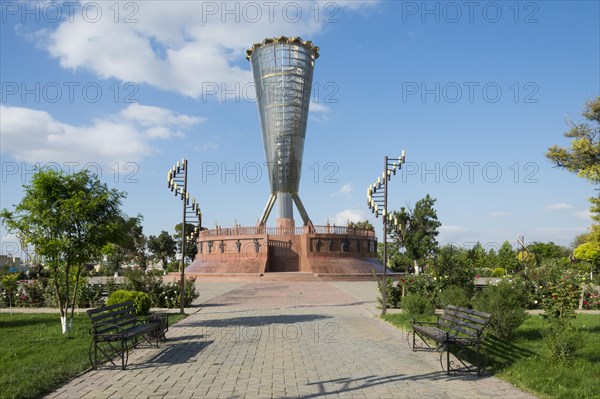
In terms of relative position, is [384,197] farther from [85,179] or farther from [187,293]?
[85,179]

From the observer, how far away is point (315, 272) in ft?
127

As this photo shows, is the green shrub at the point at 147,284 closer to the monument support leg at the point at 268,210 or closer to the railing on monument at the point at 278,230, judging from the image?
the railing on monument at the point at 278,230

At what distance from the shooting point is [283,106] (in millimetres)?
47906

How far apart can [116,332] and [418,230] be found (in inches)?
1883

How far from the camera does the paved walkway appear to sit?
6574mm

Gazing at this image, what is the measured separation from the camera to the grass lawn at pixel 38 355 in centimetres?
677

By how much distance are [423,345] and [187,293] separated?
34.4 feet

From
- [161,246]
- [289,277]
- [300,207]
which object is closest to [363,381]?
[289,277]

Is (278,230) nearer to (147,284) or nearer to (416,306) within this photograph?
(147,284)

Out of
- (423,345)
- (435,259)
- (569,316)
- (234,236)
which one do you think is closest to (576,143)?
(435,259)

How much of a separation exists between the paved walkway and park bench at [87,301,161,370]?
34 centimetres

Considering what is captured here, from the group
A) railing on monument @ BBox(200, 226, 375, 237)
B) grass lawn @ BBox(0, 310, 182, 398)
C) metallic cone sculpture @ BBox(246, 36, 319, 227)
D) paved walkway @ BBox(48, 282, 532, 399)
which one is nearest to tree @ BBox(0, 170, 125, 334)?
grass lawn @ BBox(0, 310, 182, 398)

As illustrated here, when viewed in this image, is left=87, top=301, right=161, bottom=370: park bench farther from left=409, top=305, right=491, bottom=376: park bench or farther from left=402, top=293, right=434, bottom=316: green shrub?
left=402, top=293, right=434, bottom=316: green shrub


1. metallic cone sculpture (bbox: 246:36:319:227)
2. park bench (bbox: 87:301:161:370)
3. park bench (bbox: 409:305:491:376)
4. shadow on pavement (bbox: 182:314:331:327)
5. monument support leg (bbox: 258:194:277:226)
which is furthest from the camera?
monument support leg (bbox: 258:194:277:226)
